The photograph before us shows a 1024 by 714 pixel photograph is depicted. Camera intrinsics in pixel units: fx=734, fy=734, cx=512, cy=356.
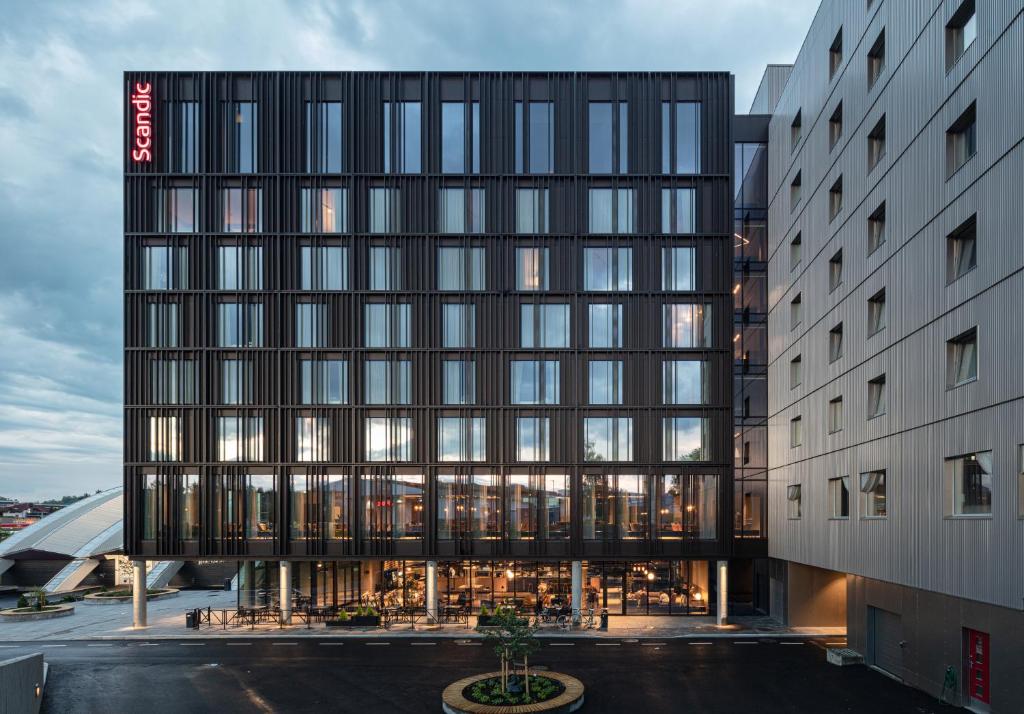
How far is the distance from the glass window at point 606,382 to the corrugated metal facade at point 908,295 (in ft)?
24.3

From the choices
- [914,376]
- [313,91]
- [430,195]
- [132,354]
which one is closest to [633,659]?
[914,376]

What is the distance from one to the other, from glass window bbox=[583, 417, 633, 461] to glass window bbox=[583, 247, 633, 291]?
6352 mm

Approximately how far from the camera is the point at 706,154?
35.4 m

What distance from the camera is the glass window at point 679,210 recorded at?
116 feet

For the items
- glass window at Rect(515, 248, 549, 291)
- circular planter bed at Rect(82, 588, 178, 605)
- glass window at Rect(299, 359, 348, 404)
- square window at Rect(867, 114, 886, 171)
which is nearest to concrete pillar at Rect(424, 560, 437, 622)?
glass window at Rect(299, 359, 348, 404)

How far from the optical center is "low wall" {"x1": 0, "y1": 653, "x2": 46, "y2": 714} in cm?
1633

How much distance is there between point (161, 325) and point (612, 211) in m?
22.3

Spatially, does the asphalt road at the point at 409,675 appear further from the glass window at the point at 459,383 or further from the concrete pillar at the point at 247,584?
the glass window at the point at 459,383

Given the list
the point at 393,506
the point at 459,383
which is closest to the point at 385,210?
the point at 459,383

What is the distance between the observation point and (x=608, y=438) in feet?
114

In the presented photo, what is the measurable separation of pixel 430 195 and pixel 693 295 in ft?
44.5

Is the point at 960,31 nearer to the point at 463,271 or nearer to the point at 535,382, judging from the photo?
the point at 535,382

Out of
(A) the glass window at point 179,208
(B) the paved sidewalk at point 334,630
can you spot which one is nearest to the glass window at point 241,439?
(B) the paved sidewalk at point 334,630

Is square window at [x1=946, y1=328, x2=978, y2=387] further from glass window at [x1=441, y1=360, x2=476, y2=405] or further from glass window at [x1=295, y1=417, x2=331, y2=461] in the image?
glass window at [x1=295, y1=417, x2=331, y2=461]
